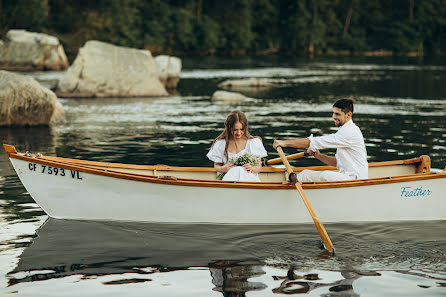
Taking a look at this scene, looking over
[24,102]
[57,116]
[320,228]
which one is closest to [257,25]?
[57,116]

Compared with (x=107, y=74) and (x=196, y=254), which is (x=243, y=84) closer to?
(x=107, y=74)

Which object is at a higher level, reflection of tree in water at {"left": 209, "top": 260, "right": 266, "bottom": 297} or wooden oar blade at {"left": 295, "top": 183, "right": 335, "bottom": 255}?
wooden oar blade at {"left": 295, "top": 183, "right": 335, "bottom": 255}

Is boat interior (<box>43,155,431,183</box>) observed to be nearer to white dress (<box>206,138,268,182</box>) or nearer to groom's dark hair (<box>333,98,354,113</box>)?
white dress (<box>206,138,268,182</box>)

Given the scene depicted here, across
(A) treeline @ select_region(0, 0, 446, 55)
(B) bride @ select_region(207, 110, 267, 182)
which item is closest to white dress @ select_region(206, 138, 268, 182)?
(B) bride @ select_region(207, 110, 267, 182)

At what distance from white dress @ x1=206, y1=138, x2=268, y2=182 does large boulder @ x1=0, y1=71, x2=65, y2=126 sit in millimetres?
9664

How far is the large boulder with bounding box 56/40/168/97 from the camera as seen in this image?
2581 centimetres

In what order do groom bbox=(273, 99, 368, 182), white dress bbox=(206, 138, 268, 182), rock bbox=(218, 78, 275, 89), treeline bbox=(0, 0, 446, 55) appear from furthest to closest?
treeline bbox=(0, 0, 446, 55) → rock bbox=(218, 78, 275, 89) → white dress bbox=(206, 138, 268, 182) → groom bbox=(273, 99, 368, 182)

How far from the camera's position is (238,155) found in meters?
9.05

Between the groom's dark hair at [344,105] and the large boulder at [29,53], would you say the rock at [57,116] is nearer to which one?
the groom's dark hair at [344,105]

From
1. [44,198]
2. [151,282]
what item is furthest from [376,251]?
[44,198]

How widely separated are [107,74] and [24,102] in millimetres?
8740

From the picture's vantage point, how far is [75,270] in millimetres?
7113

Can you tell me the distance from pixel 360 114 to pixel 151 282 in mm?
16607

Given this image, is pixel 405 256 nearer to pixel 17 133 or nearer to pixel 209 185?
pixel 209 185
